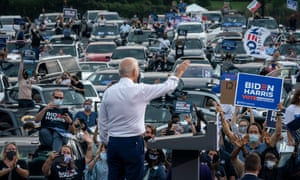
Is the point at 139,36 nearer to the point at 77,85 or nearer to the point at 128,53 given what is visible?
the point at 128,53

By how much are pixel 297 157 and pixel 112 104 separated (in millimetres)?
3718

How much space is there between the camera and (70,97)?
24781mm

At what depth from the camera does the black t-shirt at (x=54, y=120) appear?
17.2 metres

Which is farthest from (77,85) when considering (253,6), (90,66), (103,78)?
(253,6)

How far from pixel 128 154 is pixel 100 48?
32707 millimetres

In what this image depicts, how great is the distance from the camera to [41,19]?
191 ft

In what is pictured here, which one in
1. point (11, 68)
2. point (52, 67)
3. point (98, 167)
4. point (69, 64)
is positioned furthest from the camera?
point (11, 68)

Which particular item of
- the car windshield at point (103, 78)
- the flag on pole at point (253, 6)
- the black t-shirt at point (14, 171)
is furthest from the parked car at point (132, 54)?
the black t-shirt at point (14, 171)

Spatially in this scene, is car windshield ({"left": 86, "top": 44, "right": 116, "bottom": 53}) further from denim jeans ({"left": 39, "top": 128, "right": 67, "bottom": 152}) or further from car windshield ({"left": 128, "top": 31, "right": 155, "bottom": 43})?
denim jeans ({"left": 39, "top": 128, "right": 67, "bottom": 152})

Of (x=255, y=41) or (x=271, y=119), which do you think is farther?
(x=255, y=41)

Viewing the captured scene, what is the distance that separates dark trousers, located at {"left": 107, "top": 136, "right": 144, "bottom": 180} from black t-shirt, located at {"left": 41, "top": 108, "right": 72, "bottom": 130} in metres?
6.67

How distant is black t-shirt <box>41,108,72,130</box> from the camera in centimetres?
1717

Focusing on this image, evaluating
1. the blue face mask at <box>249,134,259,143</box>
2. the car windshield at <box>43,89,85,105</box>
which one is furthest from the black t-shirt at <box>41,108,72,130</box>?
the car windshield at <box>43,89,85,105</box>

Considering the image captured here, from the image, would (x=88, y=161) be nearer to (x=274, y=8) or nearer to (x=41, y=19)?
(x=41, y=19)
